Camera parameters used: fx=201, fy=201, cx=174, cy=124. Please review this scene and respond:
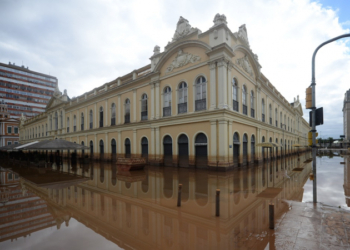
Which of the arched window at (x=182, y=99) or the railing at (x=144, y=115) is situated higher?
the arched window at (x=182, y=99)

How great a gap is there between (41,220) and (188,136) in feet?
39.8

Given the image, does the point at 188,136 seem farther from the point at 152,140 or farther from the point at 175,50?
the point at 175,50

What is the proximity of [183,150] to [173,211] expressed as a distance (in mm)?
11052

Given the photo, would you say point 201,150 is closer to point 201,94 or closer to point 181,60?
point 201,94

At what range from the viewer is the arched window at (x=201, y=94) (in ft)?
52.6

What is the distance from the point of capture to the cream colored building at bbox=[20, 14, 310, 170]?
15078 mm

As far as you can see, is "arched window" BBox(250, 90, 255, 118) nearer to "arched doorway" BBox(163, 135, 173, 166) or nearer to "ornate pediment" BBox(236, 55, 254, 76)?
"ornate pediment" BBox(236, 55, 254, 76)

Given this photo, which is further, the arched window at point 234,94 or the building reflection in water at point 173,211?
the arched window at point 234,94

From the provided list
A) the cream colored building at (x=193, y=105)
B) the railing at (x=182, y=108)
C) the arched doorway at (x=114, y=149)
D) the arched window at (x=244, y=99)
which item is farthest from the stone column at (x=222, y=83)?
the arched doorway at (x=114, y=149)

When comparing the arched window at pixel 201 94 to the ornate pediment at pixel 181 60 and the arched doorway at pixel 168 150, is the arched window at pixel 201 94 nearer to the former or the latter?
the ornate pediment at pixel 181 60

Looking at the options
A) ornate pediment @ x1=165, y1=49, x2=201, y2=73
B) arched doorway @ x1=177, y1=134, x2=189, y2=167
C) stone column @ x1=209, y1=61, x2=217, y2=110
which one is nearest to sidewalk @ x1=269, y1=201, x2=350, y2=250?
stone column @ x1=209, y1=61, x2=217, y2=110

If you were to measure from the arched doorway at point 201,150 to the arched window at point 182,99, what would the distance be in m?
2.79

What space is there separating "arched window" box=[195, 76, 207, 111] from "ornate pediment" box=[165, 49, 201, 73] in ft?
5.63

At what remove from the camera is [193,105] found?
54.2ft
